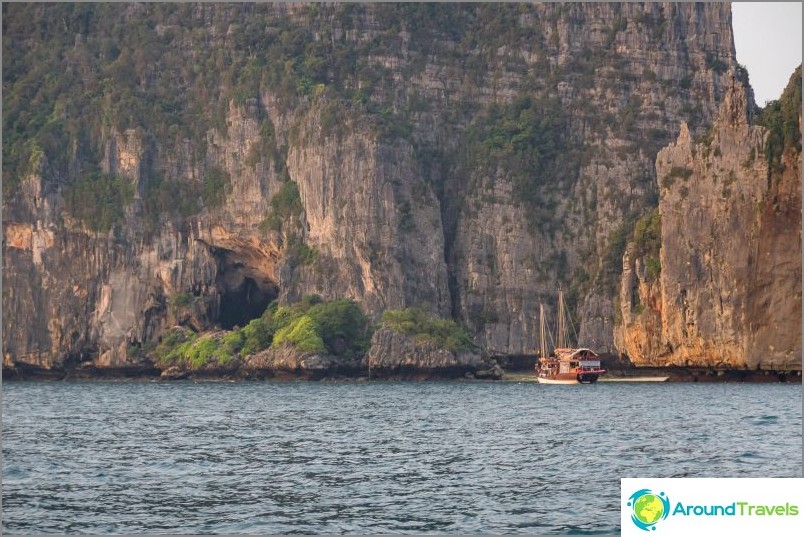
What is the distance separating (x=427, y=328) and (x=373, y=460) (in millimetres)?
86063

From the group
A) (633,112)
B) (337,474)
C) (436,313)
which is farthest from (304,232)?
(337,474)

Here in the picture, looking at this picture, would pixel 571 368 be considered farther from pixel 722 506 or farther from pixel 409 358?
pixel 722 506

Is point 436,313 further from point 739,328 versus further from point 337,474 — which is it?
point 337,474

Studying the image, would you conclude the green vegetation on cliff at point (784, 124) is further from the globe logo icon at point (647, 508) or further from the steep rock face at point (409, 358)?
the globe logo icon at point (647, 508)

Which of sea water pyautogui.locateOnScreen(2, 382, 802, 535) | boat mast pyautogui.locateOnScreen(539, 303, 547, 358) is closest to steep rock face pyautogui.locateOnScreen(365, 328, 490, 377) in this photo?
boat mast pyautogui.locateOnScreen(539, 303, 547, 358)

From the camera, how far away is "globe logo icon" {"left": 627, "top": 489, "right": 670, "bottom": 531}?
24.7 meters

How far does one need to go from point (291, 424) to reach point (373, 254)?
7734cm

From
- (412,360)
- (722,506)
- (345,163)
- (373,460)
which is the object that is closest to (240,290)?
(345,163)

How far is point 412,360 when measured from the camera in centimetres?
13188

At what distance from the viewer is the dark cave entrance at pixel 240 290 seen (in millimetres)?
Answer: 152625

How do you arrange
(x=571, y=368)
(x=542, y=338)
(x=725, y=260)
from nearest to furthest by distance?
(x=725, y=260), (x=571, y=368), (x=542, y=338)

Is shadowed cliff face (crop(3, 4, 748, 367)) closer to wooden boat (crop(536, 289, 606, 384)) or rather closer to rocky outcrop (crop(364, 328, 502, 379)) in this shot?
rocky outcrop (crop(364, 328, 502, 379))

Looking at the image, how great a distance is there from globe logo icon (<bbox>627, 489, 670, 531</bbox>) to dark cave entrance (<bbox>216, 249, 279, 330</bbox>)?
127 meters

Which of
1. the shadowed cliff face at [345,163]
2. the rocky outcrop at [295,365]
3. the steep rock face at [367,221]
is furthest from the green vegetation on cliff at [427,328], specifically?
the shadowed cliff face at [345,163]
